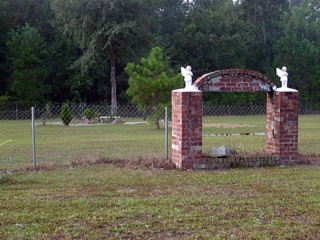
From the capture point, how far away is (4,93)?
36.7m

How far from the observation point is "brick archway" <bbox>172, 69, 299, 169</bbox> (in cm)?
841

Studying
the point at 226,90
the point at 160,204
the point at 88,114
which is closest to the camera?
the point at 160,204

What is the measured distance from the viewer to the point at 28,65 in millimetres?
34625

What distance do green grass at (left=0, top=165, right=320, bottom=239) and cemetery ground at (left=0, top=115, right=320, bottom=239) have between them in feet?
0.03

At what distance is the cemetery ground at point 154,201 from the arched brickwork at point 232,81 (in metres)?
1.56

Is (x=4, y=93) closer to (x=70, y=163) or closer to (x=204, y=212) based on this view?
(x=70, y=163)

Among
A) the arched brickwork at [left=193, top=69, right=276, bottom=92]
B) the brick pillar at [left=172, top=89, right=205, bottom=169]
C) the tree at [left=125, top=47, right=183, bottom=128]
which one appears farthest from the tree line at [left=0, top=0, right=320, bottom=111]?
the brick pillar at [left=172, top=89, right=205, bottom=169]

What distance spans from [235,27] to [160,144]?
31.0 metres

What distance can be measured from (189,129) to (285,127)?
1.97 meters

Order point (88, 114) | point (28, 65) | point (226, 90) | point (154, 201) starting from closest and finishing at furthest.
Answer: point (154, 201)
point (226, 90)
point (88, 114)
point (28, 65)

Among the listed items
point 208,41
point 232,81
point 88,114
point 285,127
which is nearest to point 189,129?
point 232,81

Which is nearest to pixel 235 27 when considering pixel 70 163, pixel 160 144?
pixel 160 144

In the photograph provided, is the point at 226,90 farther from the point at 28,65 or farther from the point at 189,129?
the point at 28,65

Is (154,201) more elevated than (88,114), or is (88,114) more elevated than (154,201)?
(88,114)
